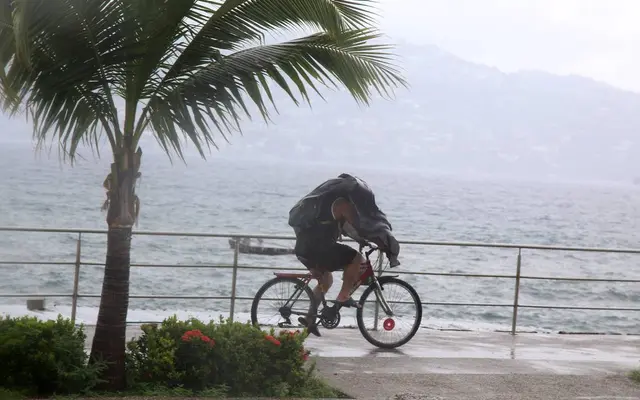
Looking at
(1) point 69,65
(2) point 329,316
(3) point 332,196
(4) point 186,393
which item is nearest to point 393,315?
(2) point 329,316

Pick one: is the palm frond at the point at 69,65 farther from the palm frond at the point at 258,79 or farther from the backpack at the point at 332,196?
the backpack at the point at 332,196

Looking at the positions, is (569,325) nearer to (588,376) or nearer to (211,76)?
(588,376)

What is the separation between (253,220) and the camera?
223 feet

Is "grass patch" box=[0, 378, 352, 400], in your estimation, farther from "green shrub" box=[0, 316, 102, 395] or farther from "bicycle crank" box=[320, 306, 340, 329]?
"bicycle crank" box=[320, 306, 340, 329]

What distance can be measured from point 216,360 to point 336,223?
2.40 metres

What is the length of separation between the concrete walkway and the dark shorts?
2.54 feet

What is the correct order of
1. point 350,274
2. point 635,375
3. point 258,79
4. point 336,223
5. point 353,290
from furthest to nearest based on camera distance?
point 353,290 < point 350,274 < point 336,223 < point 635,375 < point 258,79

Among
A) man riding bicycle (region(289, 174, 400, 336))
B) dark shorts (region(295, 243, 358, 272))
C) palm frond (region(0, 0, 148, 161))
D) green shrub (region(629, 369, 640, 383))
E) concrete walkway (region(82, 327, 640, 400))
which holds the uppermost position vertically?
palm frond (region(0, 0, 148, 161))

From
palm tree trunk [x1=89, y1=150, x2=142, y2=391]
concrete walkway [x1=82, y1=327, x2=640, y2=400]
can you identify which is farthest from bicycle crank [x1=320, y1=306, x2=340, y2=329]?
palm tree trunk [x1=89, y1=150, x2=142, y2=391]

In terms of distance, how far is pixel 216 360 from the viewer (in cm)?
655

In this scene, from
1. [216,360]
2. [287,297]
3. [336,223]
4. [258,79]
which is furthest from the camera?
[287,297]

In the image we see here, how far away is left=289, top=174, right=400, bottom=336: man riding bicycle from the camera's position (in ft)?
27.8

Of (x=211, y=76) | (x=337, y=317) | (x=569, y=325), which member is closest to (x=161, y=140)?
(x=211, y=76)

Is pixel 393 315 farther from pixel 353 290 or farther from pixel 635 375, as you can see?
pixel 635 375
